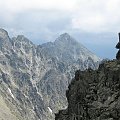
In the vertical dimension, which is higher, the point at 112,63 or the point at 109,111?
the point at 112,63

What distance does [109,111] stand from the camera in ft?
197

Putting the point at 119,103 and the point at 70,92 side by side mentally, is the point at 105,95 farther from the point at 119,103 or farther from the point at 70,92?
the point at 70,92

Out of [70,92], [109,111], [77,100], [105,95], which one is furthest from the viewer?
[70,92]

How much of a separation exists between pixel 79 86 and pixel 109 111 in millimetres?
16498

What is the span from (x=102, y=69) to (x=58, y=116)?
607 inches

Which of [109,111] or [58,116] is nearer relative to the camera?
[109,111]

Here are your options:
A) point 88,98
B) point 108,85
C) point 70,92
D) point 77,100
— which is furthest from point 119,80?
point 70,92

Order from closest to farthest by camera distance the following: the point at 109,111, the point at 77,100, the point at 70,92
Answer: the point at 109,111 < the point at 77,100 < the point at 70,92

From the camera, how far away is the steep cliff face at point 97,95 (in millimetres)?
61619

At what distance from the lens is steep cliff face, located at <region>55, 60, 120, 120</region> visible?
6162 cm

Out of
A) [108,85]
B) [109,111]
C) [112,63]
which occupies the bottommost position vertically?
[109,111]

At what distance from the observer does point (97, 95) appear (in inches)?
2650

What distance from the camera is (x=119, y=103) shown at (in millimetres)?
60250

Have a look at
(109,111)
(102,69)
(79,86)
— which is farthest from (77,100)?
(109,111)
